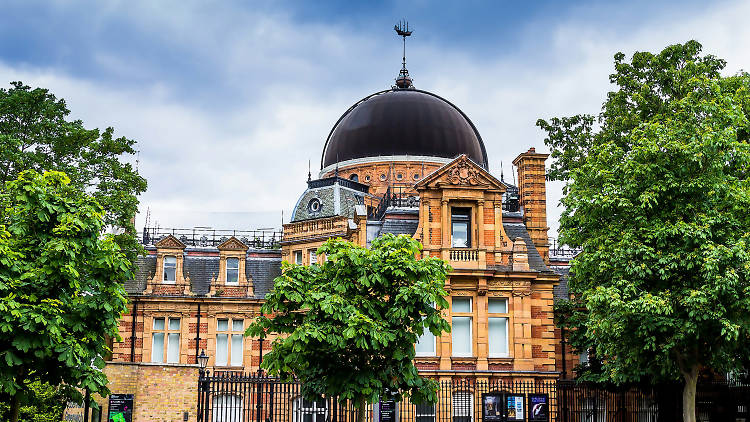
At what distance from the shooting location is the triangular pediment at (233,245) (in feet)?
163

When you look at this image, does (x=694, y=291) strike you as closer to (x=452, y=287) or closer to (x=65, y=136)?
(x=452, y=287)

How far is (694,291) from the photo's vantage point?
2812 cm

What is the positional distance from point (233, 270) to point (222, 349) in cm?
447

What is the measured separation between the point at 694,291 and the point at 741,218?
4.08m

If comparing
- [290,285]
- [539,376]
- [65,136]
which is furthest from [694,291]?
[65,136]

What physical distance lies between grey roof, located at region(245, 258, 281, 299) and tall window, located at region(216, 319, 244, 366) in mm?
2129

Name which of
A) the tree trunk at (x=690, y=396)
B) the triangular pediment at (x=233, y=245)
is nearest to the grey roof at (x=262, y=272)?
the triangular pediment at (x=233, y=245)

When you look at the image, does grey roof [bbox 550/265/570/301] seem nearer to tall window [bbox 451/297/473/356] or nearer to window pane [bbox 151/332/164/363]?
tall window [bbox 451/297/473/356]

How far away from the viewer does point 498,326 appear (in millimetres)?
36781

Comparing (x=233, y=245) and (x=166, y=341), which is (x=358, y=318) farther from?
(x=233, y=245)

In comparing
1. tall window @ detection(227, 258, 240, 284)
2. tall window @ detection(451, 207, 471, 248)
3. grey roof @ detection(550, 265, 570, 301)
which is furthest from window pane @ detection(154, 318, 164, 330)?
grey roof @ detection(550, 265, 570, 301)

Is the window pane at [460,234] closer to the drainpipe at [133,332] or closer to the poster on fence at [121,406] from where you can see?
the poster on fence at [121,406]

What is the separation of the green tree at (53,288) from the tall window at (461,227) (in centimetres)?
1680

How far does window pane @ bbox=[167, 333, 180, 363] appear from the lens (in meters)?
47.1
